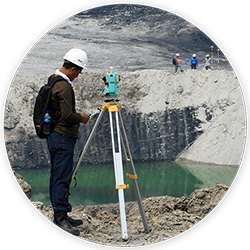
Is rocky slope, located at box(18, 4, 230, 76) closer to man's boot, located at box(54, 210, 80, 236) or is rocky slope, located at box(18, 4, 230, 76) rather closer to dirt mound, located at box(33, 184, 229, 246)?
dirt mound, located at box(33, 184, 229, 246)

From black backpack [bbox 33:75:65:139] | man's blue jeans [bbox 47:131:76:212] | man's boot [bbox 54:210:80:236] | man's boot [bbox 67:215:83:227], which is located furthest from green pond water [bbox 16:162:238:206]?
black backpack [bbox 33:75:65:139]

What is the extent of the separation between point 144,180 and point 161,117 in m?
1.90

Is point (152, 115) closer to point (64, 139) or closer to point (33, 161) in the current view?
point (33, 161)

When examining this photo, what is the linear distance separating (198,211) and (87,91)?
12.4ft

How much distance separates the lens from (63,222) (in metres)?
4.85

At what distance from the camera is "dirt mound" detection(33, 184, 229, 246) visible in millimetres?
5223

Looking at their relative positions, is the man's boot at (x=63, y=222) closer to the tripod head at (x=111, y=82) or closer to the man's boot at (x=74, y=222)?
the man's boot at (x=74, y=222)

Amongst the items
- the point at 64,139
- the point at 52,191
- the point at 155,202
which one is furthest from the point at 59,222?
the point at 155,202

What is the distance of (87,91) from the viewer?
8.23 meters

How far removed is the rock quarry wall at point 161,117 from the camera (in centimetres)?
674

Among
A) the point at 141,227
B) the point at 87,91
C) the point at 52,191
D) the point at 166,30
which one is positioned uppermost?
the point at 166,30

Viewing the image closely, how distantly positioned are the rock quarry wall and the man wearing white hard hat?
187cm

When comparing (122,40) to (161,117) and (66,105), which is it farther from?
(66,105)

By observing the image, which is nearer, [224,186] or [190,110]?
[224,186]
